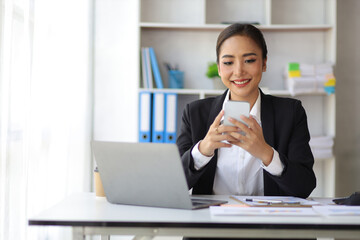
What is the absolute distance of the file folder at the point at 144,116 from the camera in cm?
336

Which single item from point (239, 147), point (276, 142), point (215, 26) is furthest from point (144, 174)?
point (215, 26)

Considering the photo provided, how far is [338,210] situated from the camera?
4.51ft

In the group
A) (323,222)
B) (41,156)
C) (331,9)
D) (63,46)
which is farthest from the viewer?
(331,9)

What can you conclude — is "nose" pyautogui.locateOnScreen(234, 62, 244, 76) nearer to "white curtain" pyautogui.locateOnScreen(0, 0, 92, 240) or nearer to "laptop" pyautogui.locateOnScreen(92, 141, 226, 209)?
"laptop" pyautogui.locateOnScreen(92, 141, 226, 209)

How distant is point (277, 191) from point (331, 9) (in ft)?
7.12

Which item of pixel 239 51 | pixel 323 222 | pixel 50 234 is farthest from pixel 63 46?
pixel 323 222

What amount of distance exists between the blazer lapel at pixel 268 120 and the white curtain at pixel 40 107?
0.97 meters

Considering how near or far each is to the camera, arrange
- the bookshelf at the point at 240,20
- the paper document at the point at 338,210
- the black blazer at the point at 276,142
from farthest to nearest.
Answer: the bookshelf at the point at 240,20, the black blazer at the point at 276,142, the paper document at the point at 338,210

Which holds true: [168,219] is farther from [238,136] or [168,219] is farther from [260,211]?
[238,136]

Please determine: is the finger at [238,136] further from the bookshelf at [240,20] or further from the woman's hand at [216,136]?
the bookshelf at [240,20]

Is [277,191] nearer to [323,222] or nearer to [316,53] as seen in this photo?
[323,222]

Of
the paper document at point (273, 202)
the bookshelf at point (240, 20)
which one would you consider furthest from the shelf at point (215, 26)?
the paper document at point (273, 202)

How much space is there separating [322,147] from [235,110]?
2.11m

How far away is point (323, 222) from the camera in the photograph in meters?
1.23
